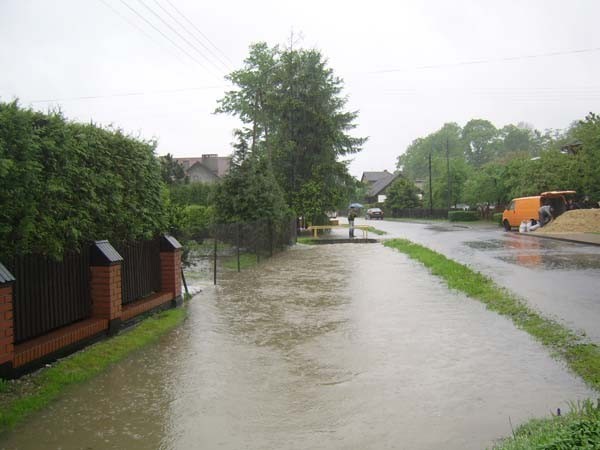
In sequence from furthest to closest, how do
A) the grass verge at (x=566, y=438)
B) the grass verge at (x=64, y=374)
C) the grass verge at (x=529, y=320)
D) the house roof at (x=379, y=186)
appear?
the house roof at (x=379, y=186)
the grass verge at (x=529, y=320)
the grass verge at (x=64, y=374)
the grass verge at (x=566, y=438)

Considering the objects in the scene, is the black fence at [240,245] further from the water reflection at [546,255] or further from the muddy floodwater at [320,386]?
the water reflection at [546,255]

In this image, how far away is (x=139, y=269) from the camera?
345 inches

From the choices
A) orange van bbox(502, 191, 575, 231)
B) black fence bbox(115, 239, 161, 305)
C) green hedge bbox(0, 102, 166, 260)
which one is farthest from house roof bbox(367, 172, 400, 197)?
green hedge bbox(0, 102, 166, 260)

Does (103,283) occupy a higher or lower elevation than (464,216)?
lower

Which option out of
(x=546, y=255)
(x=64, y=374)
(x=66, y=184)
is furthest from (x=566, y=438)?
(x=546, y=255)

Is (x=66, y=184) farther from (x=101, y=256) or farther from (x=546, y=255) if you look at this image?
(x=546, y=255)

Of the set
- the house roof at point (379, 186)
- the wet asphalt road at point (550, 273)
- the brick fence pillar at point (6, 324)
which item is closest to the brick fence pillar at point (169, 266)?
the brick fence pillar at point (6, 324)

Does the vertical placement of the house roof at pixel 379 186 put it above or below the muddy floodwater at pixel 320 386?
above

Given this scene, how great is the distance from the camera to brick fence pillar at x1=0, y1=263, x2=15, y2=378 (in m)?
4.97

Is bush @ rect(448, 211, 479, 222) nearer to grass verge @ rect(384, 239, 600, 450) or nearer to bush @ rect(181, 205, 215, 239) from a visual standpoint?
bush @ rect(181, 205, 215, 239)

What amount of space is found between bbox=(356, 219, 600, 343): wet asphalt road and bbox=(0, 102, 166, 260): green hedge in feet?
22.5

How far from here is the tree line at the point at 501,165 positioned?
3253cm

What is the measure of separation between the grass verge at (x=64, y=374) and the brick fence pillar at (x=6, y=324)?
0.57ft

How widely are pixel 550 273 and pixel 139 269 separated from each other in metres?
10.1
